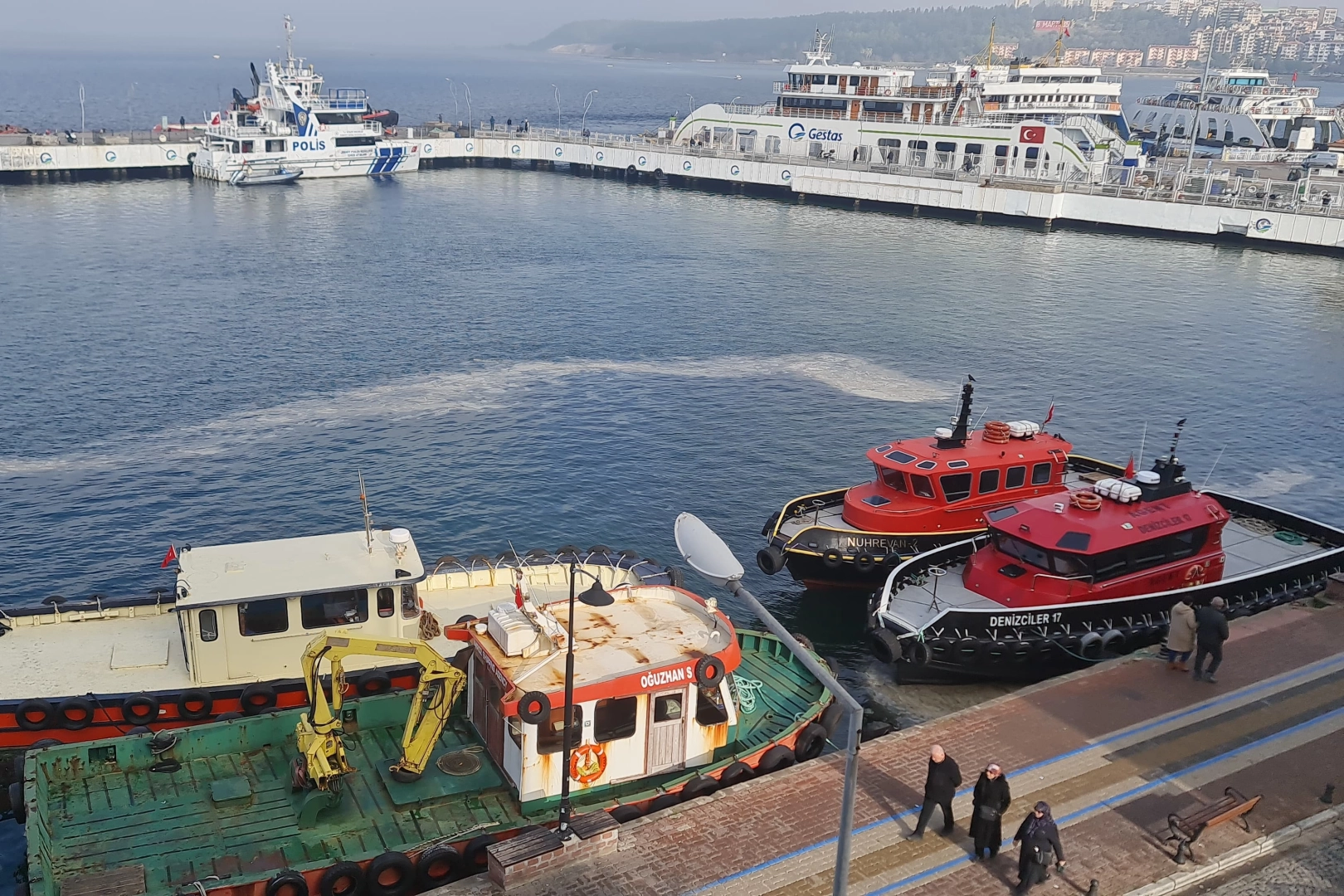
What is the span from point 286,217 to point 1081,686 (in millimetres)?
83177

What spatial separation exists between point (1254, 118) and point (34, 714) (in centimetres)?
14501

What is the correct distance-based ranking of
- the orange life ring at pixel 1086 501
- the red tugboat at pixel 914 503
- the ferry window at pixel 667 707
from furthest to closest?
1. the red tugboat at pixel 914 503
2. the orange life ring at pixel 1086 501
3. the ferry window at pixel 667 707

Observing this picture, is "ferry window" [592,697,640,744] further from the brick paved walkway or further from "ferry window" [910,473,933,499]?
"ferry window" [910,473,933,499]

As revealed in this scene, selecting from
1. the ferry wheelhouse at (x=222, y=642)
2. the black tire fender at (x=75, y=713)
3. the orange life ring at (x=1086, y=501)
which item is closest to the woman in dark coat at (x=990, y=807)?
the ferry wheelhouse at (x=222, y=642)

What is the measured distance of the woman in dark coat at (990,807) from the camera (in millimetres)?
16531

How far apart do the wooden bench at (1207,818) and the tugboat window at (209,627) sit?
1667 centimetres

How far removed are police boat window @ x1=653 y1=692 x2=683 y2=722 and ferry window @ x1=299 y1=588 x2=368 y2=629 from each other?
6.58m

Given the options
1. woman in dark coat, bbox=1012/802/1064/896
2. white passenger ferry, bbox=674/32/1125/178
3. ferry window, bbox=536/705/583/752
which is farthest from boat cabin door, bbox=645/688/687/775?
white passenger ferry, bbox=674/32/1125/178

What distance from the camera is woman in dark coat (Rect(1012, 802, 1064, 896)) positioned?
15.9 m

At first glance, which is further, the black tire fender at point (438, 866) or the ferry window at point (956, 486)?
the ferry window at point (956, 486)

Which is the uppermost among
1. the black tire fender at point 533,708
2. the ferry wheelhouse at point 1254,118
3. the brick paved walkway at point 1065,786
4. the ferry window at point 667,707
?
the ferry wheelhouse at point 1254,118

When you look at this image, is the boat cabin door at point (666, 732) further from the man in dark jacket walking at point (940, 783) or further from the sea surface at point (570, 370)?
the sea surface at point (570, 370)

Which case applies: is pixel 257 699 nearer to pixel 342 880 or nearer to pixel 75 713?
pixel 75 713

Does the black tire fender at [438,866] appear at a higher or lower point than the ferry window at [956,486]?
lower
